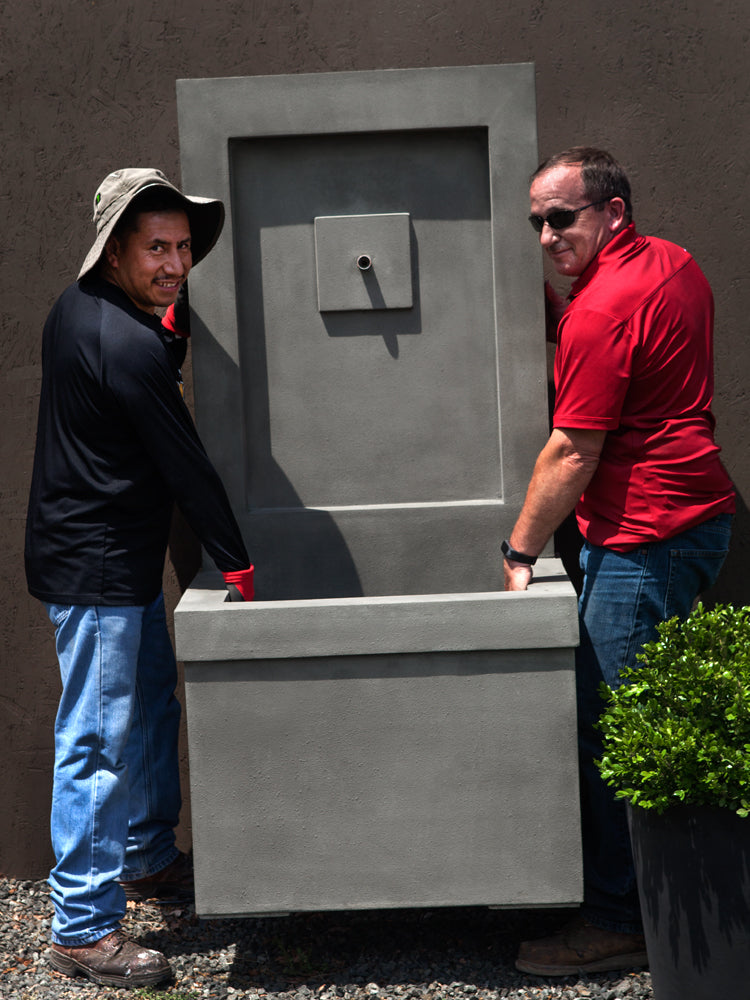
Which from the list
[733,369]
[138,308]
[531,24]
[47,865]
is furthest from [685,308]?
[47,865]

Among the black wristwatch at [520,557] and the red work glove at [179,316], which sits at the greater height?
the red work glove at [179,316]

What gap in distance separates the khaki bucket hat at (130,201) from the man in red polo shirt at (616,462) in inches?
35.8

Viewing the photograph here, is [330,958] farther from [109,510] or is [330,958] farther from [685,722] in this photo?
[109,510]

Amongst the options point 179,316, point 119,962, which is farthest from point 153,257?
point 119,962

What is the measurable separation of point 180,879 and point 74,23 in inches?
110

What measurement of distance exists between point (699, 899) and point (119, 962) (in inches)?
61.0

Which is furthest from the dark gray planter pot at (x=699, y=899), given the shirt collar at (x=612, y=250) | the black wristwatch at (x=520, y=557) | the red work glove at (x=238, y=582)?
the shirt collar at (x=612, y=250)

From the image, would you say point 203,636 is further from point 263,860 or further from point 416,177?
point 416,177

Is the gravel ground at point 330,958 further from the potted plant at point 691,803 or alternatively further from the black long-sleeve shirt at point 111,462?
the black long-sleeve shirt at point 111,462

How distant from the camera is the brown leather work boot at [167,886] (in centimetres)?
342

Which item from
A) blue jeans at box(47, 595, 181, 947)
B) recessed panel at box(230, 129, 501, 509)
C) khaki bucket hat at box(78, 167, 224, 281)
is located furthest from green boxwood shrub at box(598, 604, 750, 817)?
khaki bucket hat at box(78, 167, 224, 281)

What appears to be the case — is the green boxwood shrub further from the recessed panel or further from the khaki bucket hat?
the khaki bucket hat

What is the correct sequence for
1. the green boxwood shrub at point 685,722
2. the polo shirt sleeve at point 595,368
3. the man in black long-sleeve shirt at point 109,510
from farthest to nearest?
the man in black long-sleeve shirt at point 109,510 → the polo shirt sleeve at point 595,368 → the green boxwood shrub at point 685,722

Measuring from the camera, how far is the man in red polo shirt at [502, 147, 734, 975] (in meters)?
2.72
